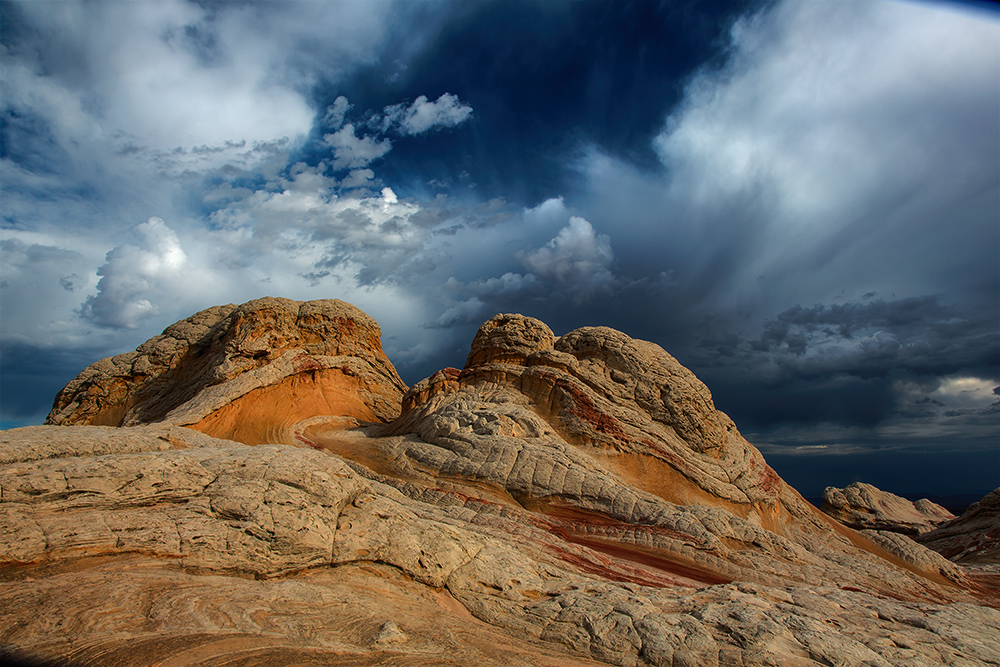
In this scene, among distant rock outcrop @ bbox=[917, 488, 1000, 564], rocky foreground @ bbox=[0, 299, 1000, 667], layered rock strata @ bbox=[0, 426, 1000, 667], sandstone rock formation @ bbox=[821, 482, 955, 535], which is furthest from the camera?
sandstone rock formation @ bbox=[821, 482, 955, 535]

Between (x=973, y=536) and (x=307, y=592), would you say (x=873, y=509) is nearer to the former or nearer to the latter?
(x=973, y=536)

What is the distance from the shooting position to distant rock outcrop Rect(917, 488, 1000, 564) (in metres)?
20.0

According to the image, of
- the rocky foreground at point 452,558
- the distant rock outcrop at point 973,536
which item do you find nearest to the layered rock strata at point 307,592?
the rocky foreground at point 452,558

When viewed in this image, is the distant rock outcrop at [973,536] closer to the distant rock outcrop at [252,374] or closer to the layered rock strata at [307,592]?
the layered rock strata at [307,592]

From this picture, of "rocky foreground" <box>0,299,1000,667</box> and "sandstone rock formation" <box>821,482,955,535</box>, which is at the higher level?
"sandstone rock formation" <box>821,482,955,535</box>

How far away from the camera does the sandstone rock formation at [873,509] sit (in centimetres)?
2907

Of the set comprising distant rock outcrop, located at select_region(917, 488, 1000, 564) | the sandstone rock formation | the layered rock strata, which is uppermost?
the sandstone rock formation

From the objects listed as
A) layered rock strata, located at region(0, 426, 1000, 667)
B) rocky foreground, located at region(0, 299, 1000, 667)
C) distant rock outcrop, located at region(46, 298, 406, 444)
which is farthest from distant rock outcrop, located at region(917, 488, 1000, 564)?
distant rock outcrop, located at region(46, 298, 406, 444)

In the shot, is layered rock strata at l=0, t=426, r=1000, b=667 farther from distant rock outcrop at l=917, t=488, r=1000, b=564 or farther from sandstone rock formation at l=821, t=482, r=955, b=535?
sandstone rock formation at l=821, t=482, r=955, b=535

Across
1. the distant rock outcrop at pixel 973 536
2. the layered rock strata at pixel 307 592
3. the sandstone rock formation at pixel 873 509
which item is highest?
the sandstone rock formation at pixel 873 509

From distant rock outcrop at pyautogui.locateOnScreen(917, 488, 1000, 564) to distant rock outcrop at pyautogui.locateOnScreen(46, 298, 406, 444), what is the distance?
22.8 meters

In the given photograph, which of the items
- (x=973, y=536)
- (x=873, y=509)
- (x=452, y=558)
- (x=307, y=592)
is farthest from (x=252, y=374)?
(x=873, y=509)

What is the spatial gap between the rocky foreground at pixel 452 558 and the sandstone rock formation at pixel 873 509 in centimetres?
1426

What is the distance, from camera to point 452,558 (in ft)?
25.0
